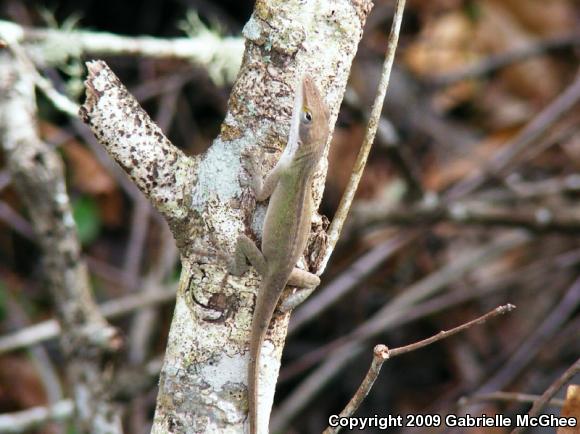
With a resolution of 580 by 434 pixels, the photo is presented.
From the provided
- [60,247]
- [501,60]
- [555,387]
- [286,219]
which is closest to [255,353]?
[286,219]

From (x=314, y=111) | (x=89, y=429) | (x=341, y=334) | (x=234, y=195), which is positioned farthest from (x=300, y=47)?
(x=341, y=334)

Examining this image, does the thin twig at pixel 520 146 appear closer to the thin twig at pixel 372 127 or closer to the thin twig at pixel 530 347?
the thin twig at pixel 530 347

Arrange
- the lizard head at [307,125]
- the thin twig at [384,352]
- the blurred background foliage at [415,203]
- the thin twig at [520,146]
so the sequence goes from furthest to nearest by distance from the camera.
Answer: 1. the blurred background foliage at [415,203]
2. the thin twig at [520,146]
3. the lizard head at [307,125]
4. the thin twig at [384,352]

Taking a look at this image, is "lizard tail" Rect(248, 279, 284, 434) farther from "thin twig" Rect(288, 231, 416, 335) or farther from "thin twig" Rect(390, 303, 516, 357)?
"thin twig" Rect(288, 231, 416, 335)

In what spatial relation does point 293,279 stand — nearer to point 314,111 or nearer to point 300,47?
point 314,111

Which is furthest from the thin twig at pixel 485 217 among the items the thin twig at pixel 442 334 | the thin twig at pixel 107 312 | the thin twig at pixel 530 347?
the thin twig at pixel 442 334

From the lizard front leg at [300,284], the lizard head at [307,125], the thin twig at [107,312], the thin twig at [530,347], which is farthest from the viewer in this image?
the thin twig at [530,347]

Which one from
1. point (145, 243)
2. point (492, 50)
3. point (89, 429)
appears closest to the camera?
point (89, 429)

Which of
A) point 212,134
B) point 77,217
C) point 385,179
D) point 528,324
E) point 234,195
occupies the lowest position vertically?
point 234,195

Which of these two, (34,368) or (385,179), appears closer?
(34,368)
